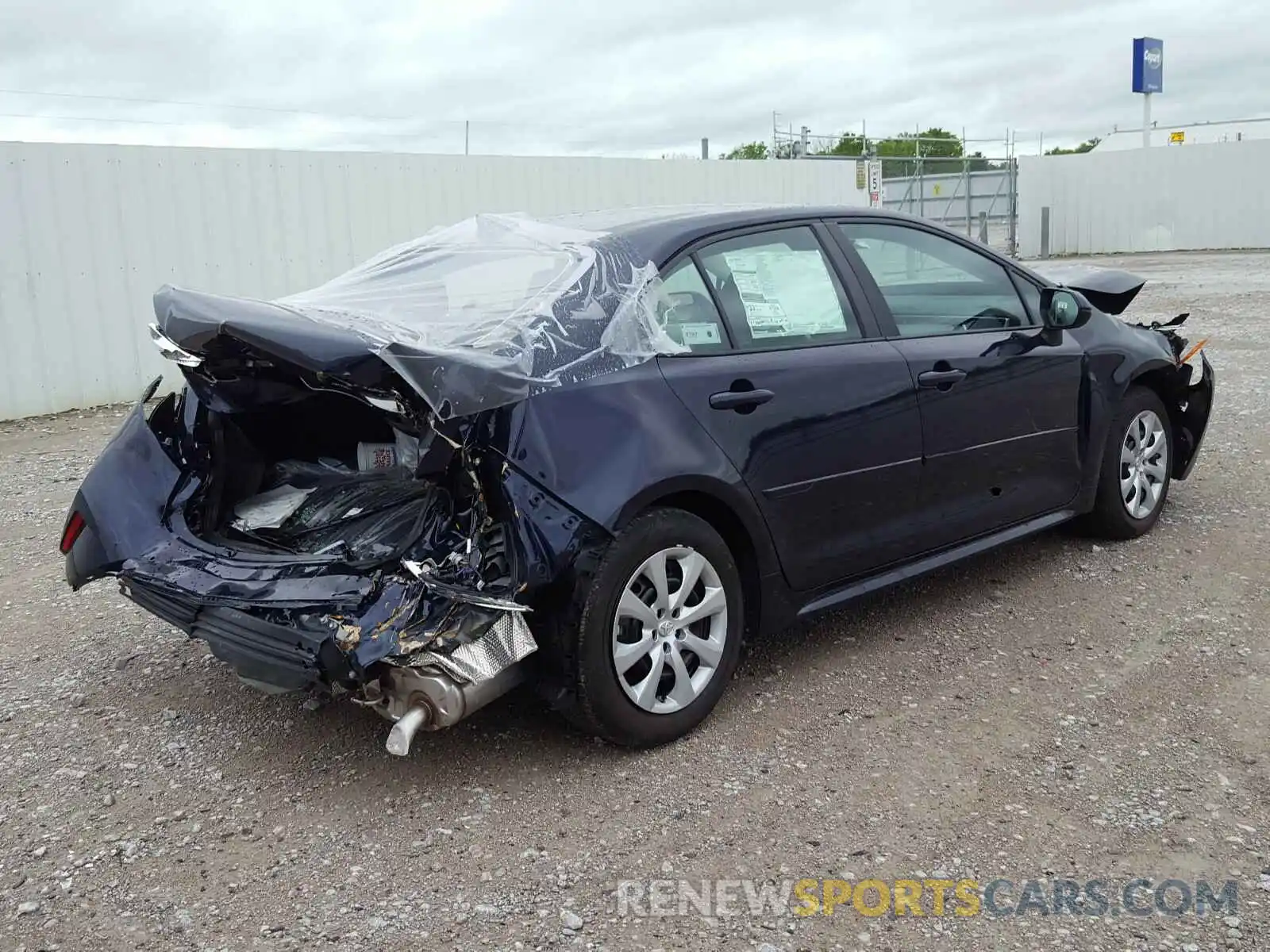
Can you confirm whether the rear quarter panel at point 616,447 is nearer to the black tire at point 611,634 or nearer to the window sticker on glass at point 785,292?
the black tire at point 611,634

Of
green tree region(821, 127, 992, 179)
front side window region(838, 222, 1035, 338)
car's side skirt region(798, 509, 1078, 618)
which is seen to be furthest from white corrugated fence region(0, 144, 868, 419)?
green tree region(821, 127, 992, 179)

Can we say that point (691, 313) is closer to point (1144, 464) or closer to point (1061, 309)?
point (1061, 309)

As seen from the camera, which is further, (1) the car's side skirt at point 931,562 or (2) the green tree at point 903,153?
(2) the green tree at point 903,153

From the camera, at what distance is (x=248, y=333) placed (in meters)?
3.10

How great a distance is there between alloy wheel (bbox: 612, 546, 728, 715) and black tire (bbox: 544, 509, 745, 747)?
0.09ft

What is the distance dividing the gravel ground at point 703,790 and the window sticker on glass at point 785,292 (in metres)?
1.22

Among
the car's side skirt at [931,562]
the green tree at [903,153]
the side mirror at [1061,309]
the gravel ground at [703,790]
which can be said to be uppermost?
the green tree at [903,153]

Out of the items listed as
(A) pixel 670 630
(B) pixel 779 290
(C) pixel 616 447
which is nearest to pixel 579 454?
(C) pixel 616 447

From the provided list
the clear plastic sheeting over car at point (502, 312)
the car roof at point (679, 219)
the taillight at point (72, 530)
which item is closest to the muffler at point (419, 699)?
the clear plastic sheeting over car at point (502, 312)

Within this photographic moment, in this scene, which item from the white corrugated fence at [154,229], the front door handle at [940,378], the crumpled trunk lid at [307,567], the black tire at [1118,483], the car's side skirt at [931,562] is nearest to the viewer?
the crumpled trunk lid at [307,567]

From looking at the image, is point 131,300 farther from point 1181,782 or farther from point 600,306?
point 1181,782

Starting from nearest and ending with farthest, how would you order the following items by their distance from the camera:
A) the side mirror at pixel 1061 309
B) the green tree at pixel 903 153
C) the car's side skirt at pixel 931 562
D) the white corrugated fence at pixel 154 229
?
the car's side skirt at pixel 931 562 → the side mirror at pixel 1061 309 → the white corrugated fence at pixel 154 229 → the green tree at pixel 903 153

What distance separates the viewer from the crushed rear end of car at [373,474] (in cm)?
308

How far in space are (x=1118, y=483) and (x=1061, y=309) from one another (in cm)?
89
